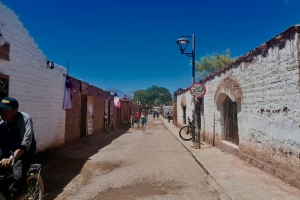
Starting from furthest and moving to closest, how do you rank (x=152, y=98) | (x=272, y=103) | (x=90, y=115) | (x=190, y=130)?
(x=152, y=98) < (x=190, y=130) < (x=90, y=115) < (x=272, y=103)

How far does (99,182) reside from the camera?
528 centimetres

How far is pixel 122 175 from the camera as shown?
19.1ft

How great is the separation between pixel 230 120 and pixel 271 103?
3311 mm

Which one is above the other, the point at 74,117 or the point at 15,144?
the point at 74,117

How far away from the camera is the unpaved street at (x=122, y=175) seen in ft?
14.9

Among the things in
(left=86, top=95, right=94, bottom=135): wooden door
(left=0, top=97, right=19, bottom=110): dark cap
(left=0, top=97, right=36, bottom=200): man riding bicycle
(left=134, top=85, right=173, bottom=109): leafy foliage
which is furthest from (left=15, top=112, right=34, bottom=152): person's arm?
(left=134, top=85, right=173, bottom=109): leafy foliage

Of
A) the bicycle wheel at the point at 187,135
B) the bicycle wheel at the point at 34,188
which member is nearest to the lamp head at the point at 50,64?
the bicycle wheel at the point at 34,188

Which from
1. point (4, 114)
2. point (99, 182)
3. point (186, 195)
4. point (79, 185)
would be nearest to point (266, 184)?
point (186, 195)

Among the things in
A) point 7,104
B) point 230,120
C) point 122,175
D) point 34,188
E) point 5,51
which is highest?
point 5,51

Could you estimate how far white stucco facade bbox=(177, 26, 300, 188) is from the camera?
462cm

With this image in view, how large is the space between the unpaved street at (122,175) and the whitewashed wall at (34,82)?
2.82ft

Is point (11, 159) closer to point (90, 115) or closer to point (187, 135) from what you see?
point (90, 115)

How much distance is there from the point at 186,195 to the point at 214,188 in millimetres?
671

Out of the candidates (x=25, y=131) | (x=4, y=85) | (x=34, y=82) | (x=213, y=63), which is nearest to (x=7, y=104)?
(x=25, y=131)
